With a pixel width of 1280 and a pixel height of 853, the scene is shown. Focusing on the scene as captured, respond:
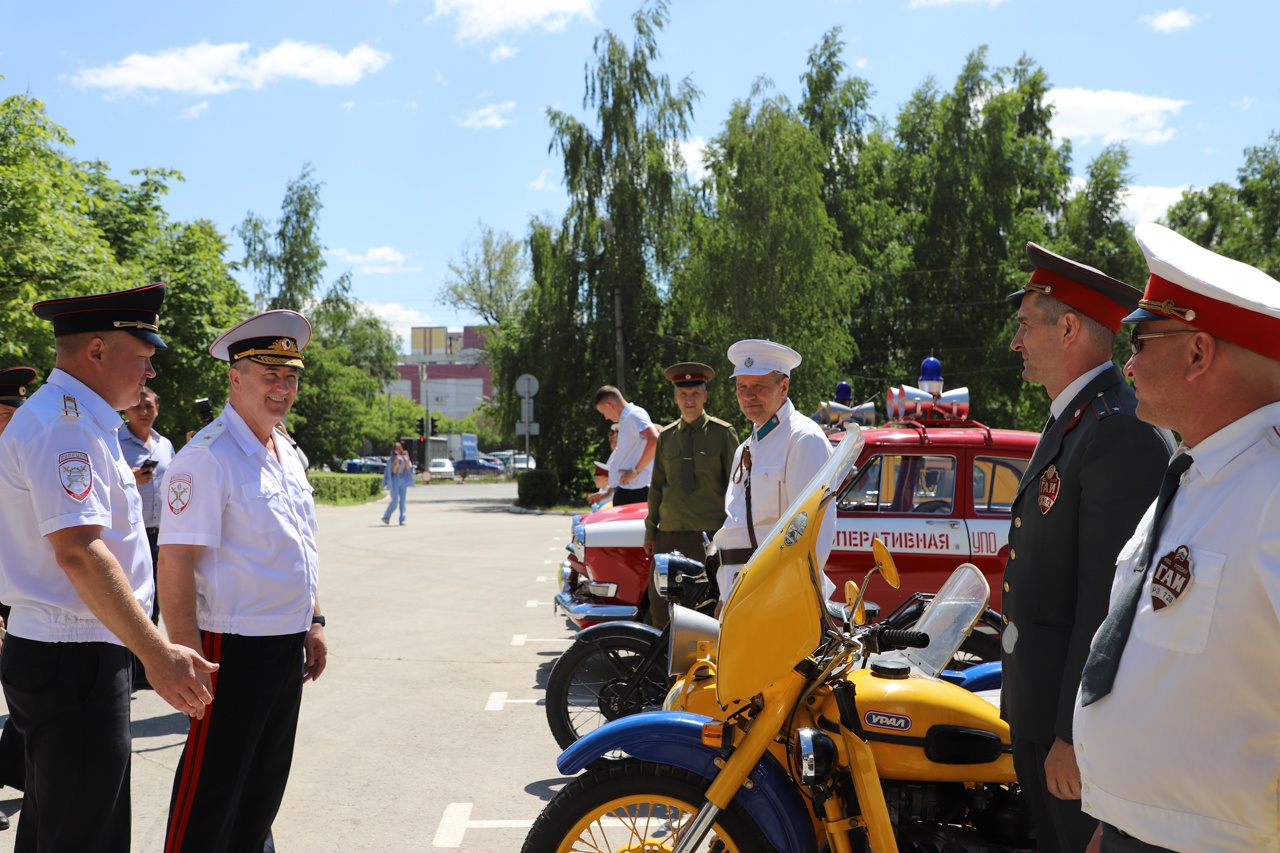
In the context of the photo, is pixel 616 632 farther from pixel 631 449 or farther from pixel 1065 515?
pixel 631 449

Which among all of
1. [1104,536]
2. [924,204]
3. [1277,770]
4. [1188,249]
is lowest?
[1277,770]

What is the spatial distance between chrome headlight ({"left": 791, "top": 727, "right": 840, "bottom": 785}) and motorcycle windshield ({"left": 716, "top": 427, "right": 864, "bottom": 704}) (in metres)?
0.18

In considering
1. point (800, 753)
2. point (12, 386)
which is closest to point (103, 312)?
point (800, 753)

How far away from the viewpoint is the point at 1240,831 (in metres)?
1.69

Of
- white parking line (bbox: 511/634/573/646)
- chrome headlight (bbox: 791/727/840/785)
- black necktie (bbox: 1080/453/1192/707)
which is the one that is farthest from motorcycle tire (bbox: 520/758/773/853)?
white parking line (bbox: 511/634/573/646)

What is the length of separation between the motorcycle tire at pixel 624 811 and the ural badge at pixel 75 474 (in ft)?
5.24

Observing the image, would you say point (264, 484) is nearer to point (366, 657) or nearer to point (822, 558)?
point (822, 558)

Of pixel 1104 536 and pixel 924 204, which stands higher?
pixel 924 204

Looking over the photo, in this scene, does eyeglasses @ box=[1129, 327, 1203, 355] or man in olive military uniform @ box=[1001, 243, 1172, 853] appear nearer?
eyeglasses @ box=[1129, 327, 1203, 355]

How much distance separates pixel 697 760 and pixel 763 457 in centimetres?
241

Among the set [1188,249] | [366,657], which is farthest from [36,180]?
[1188,249]

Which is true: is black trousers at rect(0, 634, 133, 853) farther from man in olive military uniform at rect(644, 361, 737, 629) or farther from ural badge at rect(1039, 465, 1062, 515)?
man in olive military uniform at rect(644, 361, 737, 629)

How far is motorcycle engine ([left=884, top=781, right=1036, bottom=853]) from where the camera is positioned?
9.73 ft

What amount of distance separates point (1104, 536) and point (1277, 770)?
998 mm
